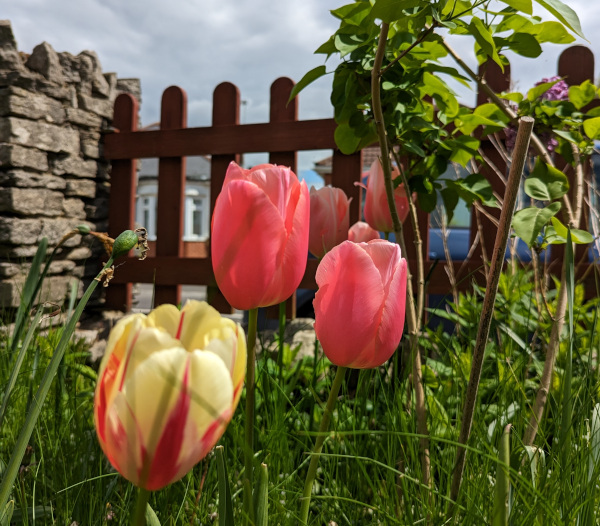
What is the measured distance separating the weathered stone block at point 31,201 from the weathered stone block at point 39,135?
0.27 meters

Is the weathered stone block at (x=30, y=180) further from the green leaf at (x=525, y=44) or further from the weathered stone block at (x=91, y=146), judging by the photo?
the green leaf at (x=525, y=44)

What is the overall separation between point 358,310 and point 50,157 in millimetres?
3455

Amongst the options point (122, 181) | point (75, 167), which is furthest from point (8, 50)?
point (122, 181)

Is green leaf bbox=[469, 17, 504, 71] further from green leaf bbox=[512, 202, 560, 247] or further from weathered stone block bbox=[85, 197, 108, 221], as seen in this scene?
weathered stone block bbox=[85, 197, 108, 221]

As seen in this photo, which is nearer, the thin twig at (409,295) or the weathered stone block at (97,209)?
the thin twig at (409,295)

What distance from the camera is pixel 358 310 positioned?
50cm

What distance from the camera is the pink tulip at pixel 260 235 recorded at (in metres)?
0.50

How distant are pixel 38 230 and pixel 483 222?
8.28 ft

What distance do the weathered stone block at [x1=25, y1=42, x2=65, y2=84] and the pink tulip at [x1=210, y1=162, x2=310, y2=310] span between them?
340cm

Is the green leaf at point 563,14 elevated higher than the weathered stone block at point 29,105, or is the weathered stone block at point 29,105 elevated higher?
the weathered stone block at point 29,105

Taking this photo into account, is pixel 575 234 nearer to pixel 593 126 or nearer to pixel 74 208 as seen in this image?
pixel 593 126

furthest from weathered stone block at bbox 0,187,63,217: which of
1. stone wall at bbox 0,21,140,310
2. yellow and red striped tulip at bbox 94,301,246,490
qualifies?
yellow and red striped tulip at bbox 94,301,246,490

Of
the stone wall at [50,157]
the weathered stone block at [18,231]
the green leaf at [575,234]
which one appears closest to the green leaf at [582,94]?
the green leaf at [575,234]

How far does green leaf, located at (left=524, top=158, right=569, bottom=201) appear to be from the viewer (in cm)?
88
